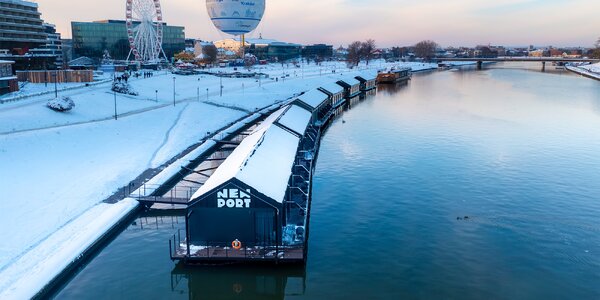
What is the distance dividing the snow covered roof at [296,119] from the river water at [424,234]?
4.03m

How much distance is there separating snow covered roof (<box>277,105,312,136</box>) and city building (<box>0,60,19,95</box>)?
42.5m

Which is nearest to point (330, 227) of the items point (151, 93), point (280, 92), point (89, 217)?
point (89, 217)

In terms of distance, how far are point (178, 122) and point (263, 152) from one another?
32118mm

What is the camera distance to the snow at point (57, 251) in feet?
72.2

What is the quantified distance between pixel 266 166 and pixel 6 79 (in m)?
55.5

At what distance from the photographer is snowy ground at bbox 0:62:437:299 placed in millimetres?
25719

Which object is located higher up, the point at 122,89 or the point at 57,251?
the point at 122,89

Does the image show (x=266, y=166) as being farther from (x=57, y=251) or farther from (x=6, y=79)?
(x=6, y=79)

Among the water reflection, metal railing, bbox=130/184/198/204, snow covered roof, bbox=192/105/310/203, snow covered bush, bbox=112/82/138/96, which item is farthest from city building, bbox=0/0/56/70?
the water reflection

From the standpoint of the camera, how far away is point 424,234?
29.8 m

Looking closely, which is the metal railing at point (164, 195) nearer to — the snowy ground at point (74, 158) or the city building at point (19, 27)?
the snowy ground at point (74, 158)

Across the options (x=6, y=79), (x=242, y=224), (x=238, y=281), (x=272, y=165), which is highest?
(x=6, y=79)

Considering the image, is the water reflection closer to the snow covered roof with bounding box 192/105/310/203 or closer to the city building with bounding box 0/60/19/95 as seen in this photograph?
the snow covered roof with bounding box 192/105/310/203

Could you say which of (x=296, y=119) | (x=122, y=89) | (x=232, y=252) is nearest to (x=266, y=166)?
(x=232, y=252)
